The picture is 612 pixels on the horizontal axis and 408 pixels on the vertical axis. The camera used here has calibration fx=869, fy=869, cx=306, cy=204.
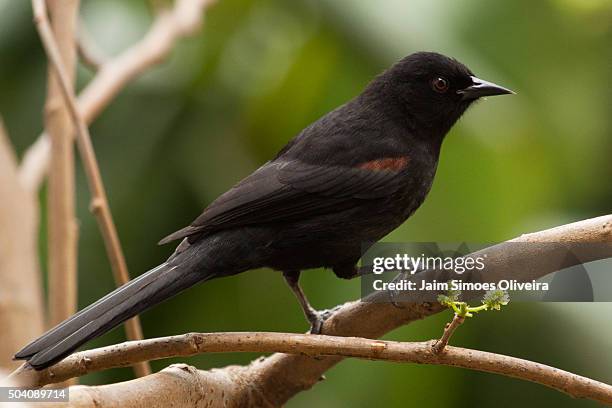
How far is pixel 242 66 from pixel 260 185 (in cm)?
238

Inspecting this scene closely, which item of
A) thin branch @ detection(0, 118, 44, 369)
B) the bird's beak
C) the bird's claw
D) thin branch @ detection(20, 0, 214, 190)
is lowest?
the bird's claw

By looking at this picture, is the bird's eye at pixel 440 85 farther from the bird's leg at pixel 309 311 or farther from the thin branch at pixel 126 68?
the thin branch at pixel 126 68

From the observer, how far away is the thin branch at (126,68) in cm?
389

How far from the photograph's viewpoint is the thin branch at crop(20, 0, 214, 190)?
153 inches

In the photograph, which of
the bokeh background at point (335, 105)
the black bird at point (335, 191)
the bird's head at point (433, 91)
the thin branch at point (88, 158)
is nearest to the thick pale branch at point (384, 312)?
the black bird at point (335, 191)

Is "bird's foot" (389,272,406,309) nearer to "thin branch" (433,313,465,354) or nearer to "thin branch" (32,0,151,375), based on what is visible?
"thin branch" (433,313,465,354)

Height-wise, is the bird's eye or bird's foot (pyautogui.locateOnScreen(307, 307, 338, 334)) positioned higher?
the bird's eye

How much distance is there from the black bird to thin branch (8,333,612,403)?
234 mm

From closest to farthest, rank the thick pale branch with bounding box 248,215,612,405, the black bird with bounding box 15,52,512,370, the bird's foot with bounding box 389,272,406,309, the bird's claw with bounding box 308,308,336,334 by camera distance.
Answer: the thick pale branch with bounding box 248,215,612,405 → the bird's foot with bounding box 389,272,406,309 → the black bird with bounding box 15,52,512,370 → the bird's claw with bounding box 308,308,336,334

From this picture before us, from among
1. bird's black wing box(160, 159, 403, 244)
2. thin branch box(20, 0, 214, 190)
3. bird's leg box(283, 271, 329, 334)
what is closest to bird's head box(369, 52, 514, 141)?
bird's black wing box(160, 159, 403, 244)

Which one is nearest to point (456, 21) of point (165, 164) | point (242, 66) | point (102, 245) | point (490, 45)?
point (490, 45)

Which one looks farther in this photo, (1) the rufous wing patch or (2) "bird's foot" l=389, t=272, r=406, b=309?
(1) the rufous wing patch

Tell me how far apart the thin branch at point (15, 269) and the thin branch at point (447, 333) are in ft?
6.36

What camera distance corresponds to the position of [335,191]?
3.14m
